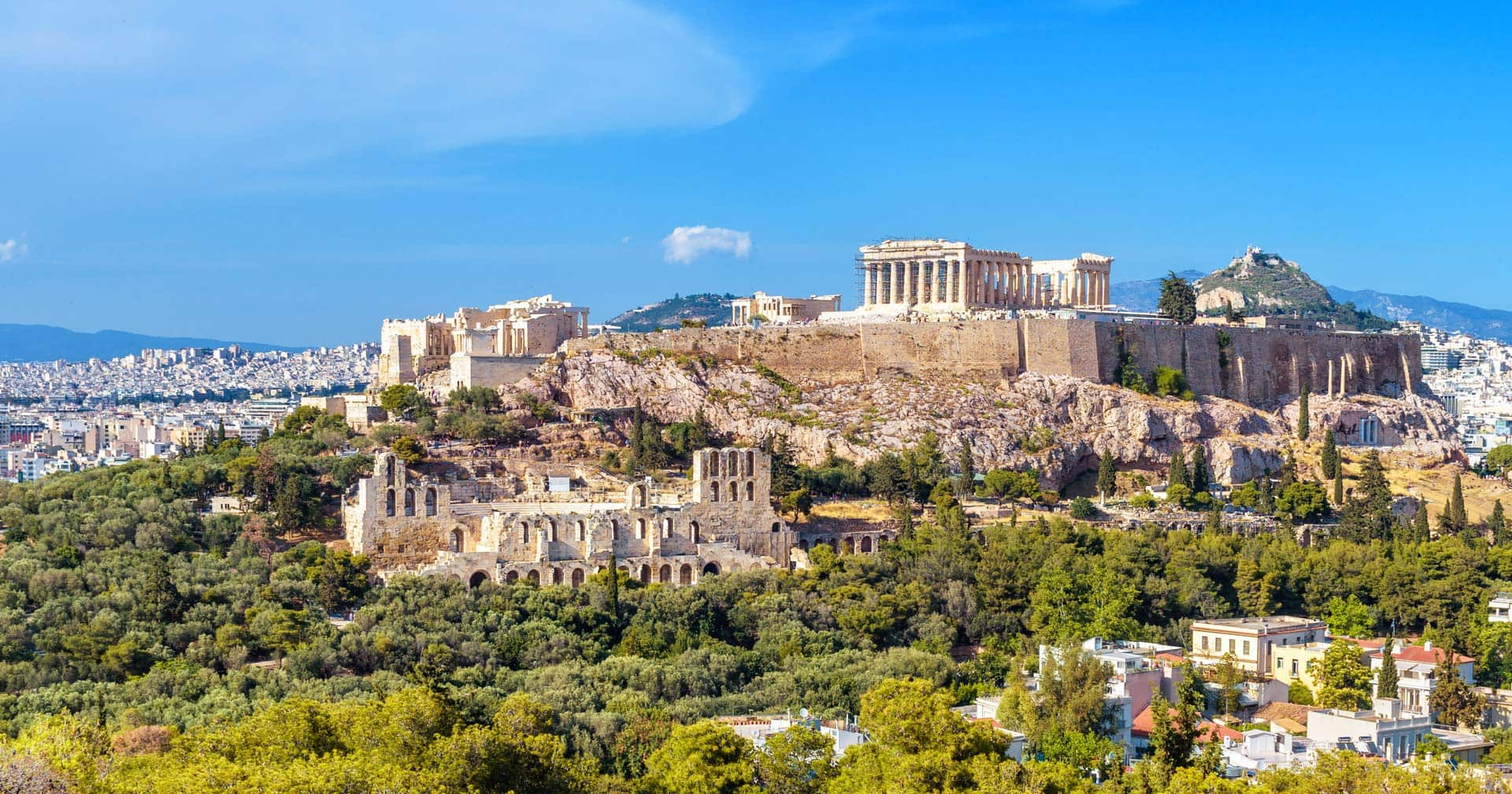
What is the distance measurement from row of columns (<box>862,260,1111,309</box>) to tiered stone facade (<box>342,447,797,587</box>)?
23.9 metres

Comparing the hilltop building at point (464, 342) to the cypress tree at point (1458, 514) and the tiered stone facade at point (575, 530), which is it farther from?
the cypress tree at point (1458, 514)

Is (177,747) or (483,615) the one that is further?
(483,615)

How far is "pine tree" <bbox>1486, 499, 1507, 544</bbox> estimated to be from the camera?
54.1 m

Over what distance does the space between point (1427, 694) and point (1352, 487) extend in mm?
22299

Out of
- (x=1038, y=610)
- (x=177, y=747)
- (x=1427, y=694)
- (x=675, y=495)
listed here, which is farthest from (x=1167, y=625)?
(x=177, y=747)

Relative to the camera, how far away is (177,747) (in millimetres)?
28484

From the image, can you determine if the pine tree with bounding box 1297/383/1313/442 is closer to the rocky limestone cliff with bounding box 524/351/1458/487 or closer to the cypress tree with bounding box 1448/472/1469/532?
the rocky limestone cliff with bounding box 524/351/1458/487

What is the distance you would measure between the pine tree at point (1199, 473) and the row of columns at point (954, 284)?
1160cm

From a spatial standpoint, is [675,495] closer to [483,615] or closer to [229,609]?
[483,615]

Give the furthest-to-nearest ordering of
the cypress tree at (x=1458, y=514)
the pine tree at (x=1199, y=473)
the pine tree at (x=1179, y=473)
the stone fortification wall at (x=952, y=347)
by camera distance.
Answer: the stone fortification wall at (x=952, y=347)
the pine tree at (x=1199, y=473)
the pine tree at (x=1179, y=473)
the cypress tree at (x=1458, y=514)

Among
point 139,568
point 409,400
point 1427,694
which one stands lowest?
point 1427,694

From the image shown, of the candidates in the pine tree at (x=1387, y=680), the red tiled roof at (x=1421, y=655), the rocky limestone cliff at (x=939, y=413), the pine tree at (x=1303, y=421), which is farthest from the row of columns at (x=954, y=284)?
the pine tree at (x=1387, y=680)

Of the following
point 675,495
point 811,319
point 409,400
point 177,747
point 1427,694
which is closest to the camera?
point 177,747

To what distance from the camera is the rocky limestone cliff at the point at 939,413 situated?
58.7 metres
